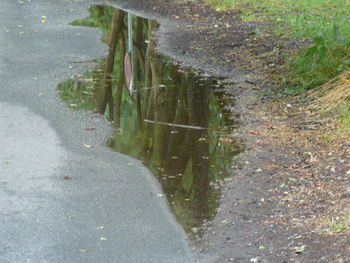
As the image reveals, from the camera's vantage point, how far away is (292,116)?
9.25m

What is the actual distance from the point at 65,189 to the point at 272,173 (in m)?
2.02

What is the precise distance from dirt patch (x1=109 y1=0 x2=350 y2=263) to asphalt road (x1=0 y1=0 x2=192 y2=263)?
1.79 feet

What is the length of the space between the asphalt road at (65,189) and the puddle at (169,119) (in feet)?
0.62

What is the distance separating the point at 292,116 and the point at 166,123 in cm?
152

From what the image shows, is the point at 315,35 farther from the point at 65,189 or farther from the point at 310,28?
the point at 65,189

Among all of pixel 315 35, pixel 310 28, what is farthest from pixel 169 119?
pixel 310 28

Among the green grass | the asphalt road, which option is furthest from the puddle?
the green grass

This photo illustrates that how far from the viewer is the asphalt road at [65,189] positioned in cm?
Result: 612

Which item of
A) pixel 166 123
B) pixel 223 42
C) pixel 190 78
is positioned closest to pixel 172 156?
pixel 166 123

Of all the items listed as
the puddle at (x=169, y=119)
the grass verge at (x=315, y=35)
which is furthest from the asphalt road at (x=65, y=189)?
the grass verge at (x=315, y=35)

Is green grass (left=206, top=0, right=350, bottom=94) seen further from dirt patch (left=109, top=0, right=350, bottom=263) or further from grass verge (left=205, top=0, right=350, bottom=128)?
dirt patch (left=109, top=0, right=350, bottom=263)

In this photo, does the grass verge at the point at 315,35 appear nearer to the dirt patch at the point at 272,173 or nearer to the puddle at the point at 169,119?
the dirt patch at the point at 272,173

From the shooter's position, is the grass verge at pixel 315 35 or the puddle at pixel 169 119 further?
the grass verge at pixel 315 35

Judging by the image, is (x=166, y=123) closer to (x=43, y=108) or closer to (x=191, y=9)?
(x=43, y=108)
